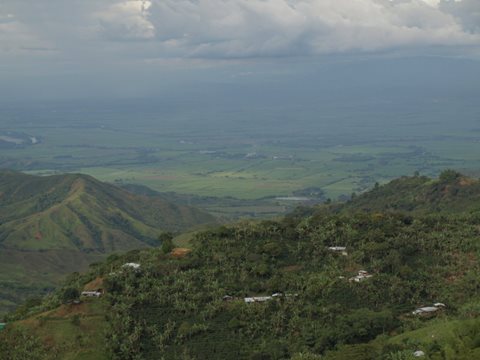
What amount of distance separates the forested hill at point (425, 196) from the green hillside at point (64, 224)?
5653cm

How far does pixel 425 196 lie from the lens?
4124 inches

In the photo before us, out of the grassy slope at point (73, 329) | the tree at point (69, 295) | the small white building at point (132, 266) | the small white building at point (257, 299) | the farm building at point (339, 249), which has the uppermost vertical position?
the farm building at point (339, 249)

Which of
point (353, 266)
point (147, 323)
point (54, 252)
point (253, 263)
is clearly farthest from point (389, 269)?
point (54, 252)

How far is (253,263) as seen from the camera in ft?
169

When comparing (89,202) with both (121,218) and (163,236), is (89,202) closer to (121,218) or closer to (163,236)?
(121,218)

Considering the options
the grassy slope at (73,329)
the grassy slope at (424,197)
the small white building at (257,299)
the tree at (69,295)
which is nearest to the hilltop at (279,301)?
the grassy slope at (73,329)

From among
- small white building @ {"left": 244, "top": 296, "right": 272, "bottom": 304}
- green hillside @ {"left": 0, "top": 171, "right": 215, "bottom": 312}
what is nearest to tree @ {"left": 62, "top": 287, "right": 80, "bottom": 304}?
small white building @ {"left": 244, "top": 296, "right": 272, "bottom": 304}

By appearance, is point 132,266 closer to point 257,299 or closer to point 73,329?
point 73,329

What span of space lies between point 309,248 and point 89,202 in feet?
406

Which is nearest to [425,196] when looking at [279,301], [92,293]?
[279,301]

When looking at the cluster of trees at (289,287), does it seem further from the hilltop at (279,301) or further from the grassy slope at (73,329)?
the grassy slope at (73,329)

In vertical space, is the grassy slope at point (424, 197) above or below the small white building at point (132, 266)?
below

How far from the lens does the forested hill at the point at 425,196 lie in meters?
95.6

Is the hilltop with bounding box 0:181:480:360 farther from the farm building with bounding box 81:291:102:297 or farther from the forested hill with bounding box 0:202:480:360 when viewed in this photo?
the farm building with bounding box 81:291:102:297
